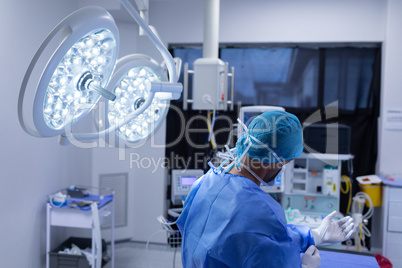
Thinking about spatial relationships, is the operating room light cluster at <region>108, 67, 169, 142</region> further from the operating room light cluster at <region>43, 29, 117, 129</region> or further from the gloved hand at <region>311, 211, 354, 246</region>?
the gloved hand at <region>311, 211, 354, 246</region>

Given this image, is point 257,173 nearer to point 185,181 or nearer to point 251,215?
point 251,215

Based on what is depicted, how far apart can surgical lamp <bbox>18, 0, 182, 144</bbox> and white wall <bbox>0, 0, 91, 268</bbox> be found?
1.49 m

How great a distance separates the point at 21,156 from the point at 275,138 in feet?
6.68

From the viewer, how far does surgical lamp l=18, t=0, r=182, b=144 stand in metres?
0.86

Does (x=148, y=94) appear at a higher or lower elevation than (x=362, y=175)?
higher

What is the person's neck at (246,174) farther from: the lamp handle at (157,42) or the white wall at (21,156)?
the white wall at (21,156)

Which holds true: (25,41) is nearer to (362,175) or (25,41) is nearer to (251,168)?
(251,168)

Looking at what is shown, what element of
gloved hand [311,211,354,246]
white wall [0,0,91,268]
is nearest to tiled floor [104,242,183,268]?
white wall [0,0,91,268]

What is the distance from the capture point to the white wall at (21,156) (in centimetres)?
231

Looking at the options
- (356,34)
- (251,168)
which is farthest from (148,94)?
(356,34)

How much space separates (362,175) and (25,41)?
345 cm

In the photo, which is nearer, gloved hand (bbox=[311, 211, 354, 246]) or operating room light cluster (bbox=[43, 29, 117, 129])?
operating room light cluster (bbox=[43, 29, 117, 129])

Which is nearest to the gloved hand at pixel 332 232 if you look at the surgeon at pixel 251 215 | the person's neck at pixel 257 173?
the surgeon at pixel 251 215

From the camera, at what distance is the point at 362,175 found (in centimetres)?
354
